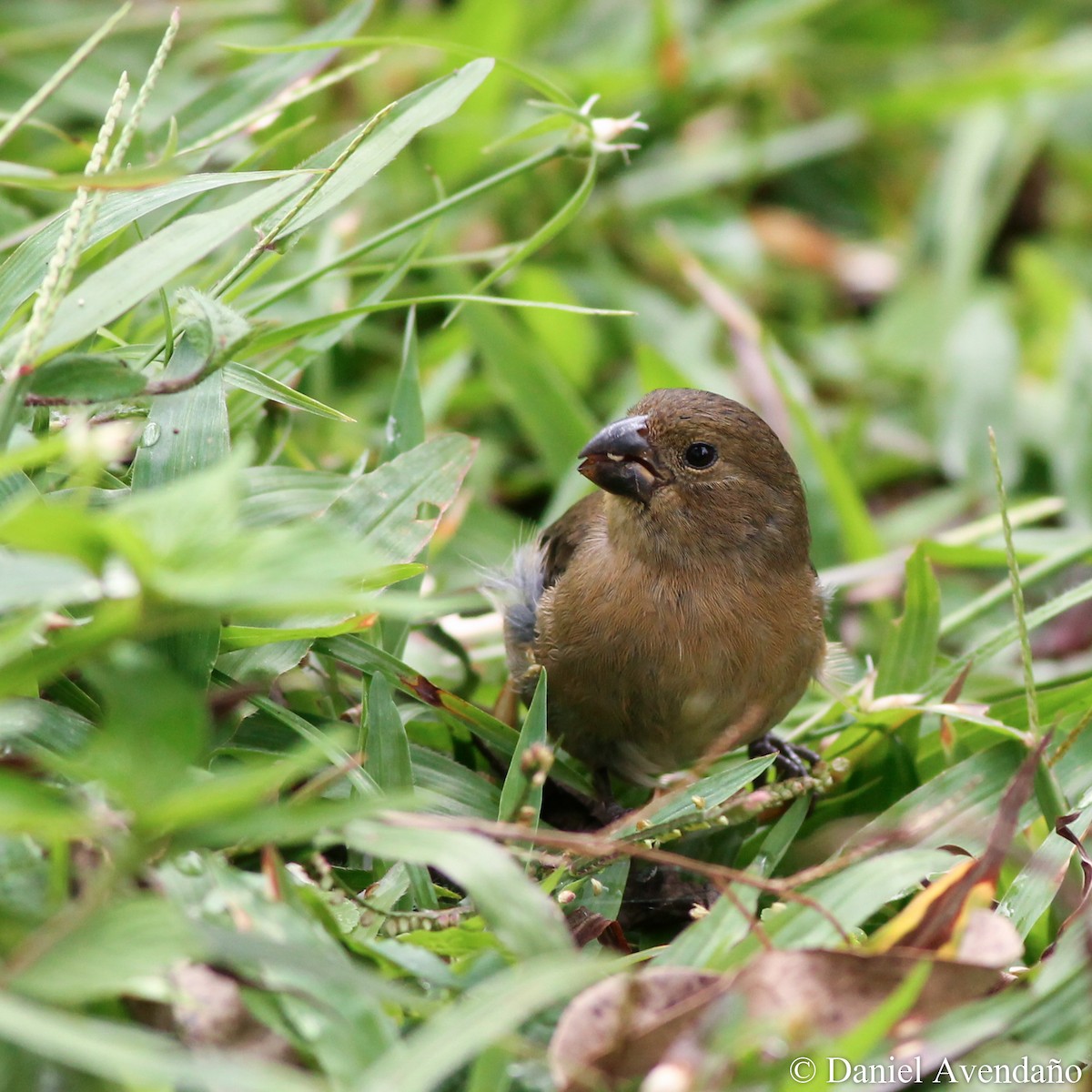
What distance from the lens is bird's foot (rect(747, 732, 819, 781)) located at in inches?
124

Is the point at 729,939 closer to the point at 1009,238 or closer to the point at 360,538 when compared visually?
the point at 360,538

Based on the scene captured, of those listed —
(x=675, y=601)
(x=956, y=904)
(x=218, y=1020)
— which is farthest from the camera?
(x=675, y=601)

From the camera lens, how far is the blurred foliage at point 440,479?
1.65 m

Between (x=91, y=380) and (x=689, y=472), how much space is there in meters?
1.54

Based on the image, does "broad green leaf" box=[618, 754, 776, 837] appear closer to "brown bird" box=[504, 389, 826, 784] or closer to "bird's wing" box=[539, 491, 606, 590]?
"brown bird" box=[504, 389, 826, 784]

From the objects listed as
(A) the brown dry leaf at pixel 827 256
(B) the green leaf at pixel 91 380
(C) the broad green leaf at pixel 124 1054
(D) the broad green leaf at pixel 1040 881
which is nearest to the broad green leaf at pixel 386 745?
(B) the green leaf at pixel 91 380

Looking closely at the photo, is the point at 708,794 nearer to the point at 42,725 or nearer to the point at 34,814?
the point at 42,725

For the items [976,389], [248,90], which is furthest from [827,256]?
[248,90]

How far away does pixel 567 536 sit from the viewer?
11.1 feet

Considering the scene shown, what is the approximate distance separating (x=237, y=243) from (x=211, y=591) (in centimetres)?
232

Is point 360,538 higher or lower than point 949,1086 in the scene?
higher

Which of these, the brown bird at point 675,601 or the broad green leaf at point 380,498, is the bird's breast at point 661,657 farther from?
the broad green leaf at point 380,498

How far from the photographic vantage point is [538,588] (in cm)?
331

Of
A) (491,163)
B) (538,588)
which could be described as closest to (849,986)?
(538,588)
